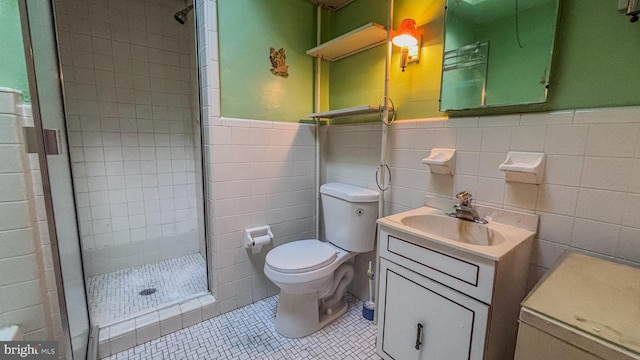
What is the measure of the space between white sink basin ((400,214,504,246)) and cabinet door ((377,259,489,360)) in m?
0.25

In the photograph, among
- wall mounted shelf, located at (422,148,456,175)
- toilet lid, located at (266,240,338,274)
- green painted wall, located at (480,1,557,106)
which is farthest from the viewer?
toilet lid, located at (266,240,338,274)

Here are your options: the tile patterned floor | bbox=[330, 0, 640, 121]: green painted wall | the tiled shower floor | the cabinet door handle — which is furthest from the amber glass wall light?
the tiled shower floor

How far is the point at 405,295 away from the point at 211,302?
4.07 feet

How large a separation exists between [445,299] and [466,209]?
446 mm

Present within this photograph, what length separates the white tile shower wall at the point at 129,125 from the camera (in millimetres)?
1944

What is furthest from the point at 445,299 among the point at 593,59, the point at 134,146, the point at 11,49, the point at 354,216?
the point at 134,146

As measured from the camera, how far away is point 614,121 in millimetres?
901

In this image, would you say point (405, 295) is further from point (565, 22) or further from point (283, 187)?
point (565, 22)

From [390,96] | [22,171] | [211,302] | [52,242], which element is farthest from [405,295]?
[22,171]

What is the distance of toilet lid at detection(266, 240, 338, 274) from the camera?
56.3 inches

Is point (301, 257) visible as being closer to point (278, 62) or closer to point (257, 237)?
point (257, 237)

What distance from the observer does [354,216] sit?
1.63 m

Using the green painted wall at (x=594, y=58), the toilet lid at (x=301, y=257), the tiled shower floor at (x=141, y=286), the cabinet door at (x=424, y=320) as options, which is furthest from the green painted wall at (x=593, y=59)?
the tiled shower floor at (x=141, y=286)

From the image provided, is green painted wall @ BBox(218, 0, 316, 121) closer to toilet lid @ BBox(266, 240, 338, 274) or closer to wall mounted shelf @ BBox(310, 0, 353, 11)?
wall mounted shelf @ BBox(310, 0, 353, 11)
